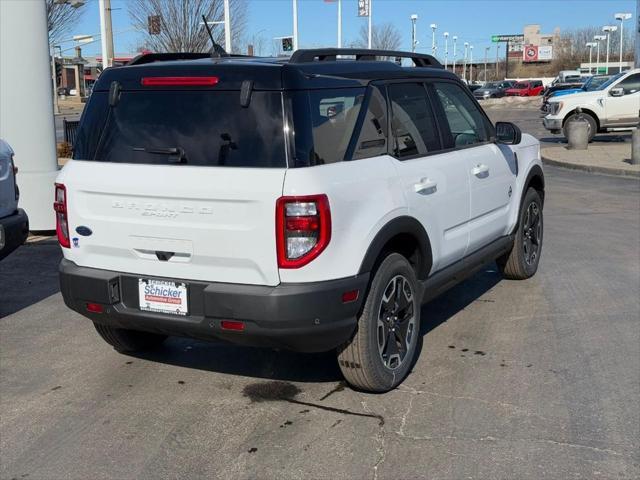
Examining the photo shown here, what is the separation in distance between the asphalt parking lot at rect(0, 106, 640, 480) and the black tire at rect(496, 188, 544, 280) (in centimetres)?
41

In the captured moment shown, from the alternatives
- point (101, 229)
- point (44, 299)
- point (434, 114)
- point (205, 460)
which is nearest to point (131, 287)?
point (101, 229)

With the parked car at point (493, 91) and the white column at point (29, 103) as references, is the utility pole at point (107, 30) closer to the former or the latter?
the white column at point (29, 103)

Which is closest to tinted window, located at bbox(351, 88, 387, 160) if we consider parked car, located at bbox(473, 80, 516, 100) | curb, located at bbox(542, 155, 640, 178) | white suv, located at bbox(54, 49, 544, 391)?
white suv, located at bbox(54, 49, 544, 391)

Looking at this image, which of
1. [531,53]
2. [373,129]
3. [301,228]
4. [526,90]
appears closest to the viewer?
[301,228]

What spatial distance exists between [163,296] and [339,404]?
1179mm

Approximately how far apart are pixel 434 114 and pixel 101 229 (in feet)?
7.80

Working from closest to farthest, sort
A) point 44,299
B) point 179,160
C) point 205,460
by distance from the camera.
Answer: point 205,460 → point 179,160 → point 44,299

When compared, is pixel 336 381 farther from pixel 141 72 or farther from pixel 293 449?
pixel 141 72

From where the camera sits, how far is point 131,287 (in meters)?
4.26

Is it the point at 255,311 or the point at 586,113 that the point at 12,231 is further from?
the point at 586,113

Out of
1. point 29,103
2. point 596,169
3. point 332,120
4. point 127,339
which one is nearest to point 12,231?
point 127,339

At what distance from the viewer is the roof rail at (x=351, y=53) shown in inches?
173

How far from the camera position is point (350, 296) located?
4.06 metres

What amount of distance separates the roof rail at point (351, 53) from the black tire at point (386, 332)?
1245 mm
